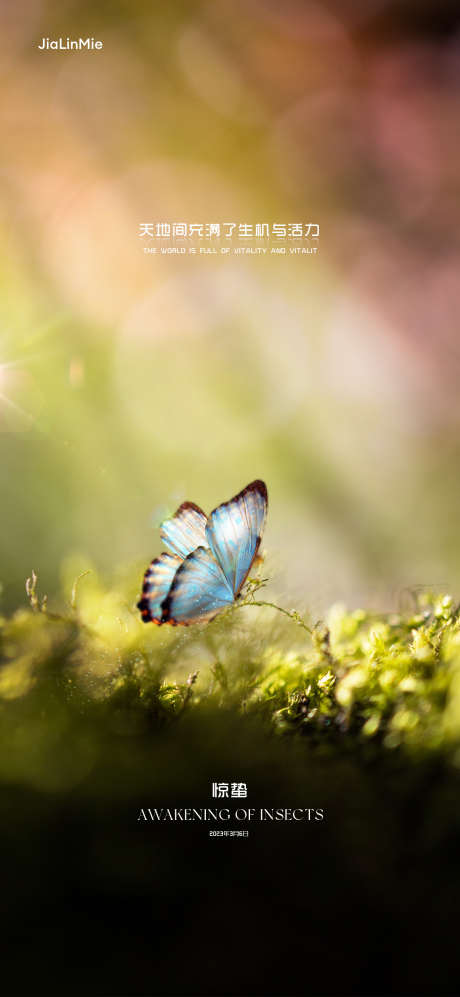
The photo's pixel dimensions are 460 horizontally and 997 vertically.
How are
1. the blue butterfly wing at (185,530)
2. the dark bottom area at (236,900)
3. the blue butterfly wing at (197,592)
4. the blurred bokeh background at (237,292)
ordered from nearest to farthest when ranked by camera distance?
the dark bottom area at (236,900)
the blue butterfly wing at (197,592)
the blue butterfly wing at (185,530)
the blurred bokeh background at (237,292)

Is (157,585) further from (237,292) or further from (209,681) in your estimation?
(237,292)

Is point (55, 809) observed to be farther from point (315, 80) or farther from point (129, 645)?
point (315, 80)

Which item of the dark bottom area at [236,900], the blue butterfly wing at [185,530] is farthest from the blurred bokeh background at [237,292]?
the dark bottom area at [236,900]

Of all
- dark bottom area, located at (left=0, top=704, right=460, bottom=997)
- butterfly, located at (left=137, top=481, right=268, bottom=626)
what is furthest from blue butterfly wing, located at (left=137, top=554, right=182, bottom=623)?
dark bottom area, located at (left=0, top=704, right=460, bottom=997)

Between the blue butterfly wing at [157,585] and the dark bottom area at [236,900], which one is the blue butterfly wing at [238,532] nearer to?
the blue butterfly wing at [157,585]

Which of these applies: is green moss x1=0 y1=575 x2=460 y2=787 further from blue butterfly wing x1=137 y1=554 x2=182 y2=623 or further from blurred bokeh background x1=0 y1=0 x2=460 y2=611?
blurred bokeh background x1=0 y1=0 x2=460 y2=611

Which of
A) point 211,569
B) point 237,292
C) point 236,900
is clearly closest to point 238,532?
point 211,569

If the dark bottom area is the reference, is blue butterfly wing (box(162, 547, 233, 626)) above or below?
above
